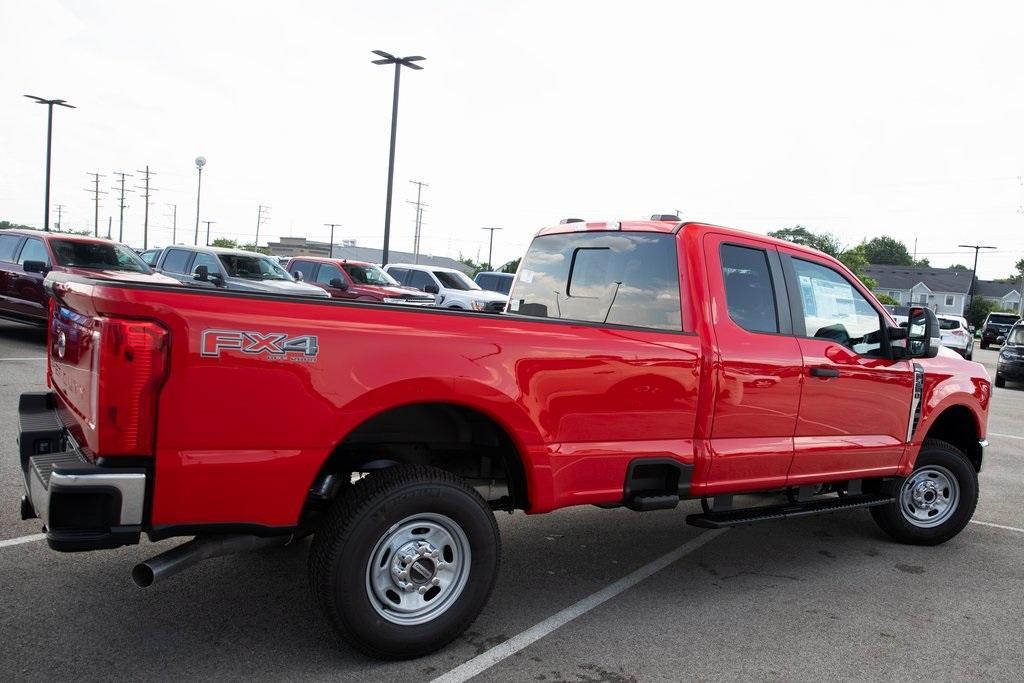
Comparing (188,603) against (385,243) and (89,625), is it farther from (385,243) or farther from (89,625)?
(385,243)

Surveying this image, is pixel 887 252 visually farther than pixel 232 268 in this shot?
Yes

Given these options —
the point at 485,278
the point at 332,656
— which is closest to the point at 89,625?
the point at 332,656

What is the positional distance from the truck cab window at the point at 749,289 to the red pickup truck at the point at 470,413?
0.6 inches

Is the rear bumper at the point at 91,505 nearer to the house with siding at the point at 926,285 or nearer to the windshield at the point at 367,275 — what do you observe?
the windshield at the point at 367,275

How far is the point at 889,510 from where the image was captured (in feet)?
18.6

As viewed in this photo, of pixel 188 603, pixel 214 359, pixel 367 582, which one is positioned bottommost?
pixel 188 603

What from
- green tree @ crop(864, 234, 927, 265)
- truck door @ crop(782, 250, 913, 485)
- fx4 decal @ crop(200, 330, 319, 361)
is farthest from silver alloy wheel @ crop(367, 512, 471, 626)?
green tree @ crop(864, 234, 927, 265)

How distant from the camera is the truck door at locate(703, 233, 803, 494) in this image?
14.5 ft

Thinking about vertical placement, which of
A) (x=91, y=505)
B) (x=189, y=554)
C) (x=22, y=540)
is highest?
(x=91, y=505)

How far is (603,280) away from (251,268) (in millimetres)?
14024

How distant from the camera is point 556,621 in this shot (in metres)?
4.04

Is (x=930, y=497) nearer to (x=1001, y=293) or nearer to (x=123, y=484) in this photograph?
(x=123, y=484)

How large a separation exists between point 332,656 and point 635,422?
5.66 feet

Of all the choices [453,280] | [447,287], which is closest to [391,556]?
[447,287]
